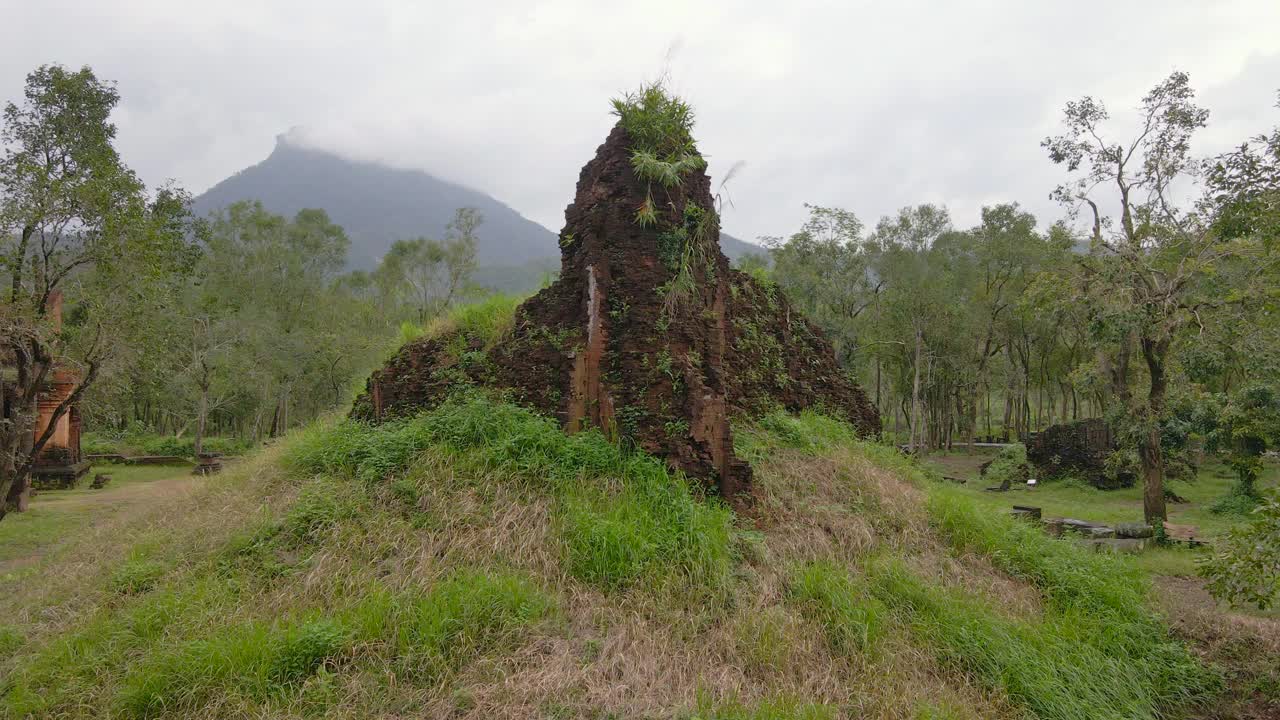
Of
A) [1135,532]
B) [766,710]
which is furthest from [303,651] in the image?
[1135,532]

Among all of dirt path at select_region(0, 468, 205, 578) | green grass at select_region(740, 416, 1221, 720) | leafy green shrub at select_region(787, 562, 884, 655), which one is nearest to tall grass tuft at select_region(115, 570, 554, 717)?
leafy green shrub at select_region(787, 562, 884, 655)

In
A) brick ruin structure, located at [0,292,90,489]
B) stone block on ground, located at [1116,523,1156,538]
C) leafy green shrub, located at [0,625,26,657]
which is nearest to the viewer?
leafy green shrub, located at [0,625,26,657]

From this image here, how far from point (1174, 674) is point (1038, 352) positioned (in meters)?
30.6

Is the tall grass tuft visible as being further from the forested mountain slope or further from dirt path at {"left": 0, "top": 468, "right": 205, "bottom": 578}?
the forested mountain slope

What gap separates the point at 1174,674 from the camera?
5375mm

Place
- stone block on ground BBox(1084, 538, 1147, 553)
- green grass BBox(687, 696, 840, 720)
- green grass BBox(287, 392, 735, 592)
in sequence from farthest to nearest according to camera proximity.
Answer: stone block on ground BBox(1084, 538, 1147, 553), green grass BBox(287, 392, 735, 592), green grass BBox(687, 696, 840, 720)

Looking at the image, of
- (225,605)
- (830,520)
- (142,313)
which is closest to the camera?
(225,605)

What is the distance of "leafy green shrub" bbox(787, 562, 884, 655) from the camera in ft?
15.1

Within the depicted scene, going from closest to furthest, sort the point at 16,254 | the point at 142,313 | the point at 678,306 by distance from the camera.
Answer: the point at 678,306 < the point at 16,254 < the point at 142,313

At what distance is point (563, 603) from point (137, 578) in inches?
132

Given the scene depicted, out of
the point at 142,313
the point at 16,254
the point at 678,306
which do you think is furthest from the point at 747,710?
the point at 16,254

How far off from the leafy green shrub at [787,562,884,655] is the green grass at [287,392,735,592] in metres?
0.58

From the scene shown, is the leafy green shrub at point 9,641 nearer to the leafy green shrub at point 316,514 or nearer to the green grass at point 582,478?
the leafy green shrub at point 316,514

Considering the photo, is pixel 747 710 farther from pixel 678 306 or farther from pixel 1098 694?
pixel 678 306
